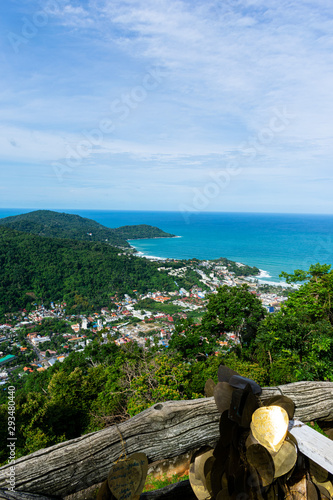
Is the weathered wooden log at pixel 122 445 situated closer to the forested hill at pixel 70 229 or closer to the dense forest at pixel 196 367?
the dense forest at pixel 196 367

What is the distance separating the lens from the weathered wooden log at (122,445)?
90 centimetres

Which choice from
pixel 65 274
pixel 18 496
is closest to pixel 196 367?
pixel 18 496

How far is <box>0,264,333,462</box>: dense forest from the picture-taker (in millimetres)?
5410

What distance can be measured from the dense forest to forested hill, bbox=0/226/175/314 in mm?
25528

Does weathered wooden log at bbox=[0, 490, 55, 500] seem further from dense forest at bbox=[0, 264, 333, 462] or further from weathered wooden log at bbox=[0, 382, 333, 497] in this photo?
dense forest at bbox=[0, 264, 333, 462]

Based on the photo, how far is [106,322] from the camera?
90.7 ft

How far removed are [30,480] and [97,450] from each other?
20 cm

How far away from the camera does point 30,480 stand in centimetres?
88

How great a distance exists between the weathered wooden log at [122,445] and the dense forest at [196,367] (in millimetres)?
3998

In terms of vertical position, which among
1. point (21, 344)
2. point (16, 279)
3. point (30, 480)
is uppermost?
point (30, 480)

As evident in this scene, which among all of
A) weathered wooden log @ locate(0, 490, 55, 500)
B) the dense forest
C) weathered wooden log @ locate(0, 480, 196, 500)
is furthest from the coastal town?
weathered wooden log @ locate(0, 490, 55, 500)

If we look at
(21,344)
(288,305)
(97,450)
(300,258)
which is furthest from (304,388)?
(300,258)

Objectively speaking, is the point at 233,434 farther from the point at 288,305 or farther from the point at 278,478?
the point at 288,305

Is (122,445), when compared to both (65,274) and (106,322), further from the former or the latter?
(65,274)
